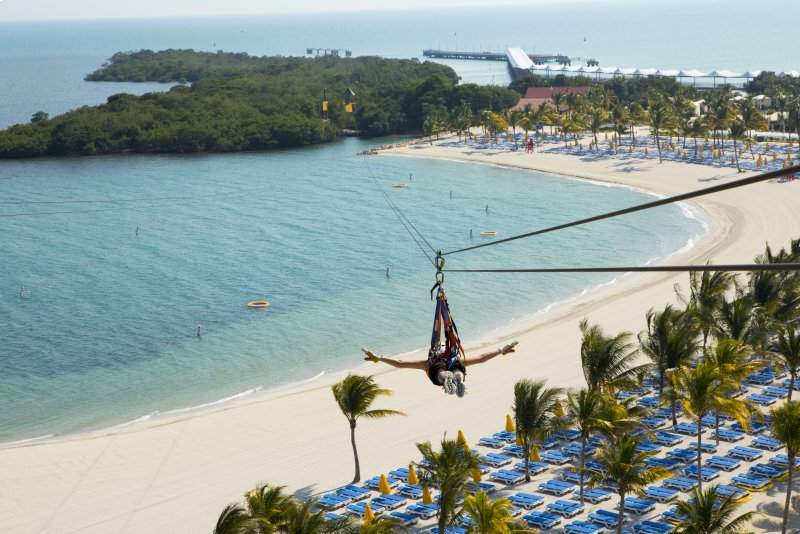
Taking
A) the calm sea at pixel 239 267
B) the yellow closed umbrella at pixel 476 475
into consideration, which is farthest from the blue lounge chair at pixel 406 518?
the calm sea at pixel 239 267

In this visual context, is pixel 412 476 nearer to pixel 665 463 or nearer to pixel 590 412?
pixel 590 412

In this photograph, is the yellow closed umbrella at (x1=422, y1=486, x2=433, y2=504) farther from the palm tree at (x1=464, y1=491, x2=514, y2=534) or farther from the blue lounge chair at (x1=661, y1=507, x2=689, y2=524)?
the palm tree at (x1=464, y1=491, x2=514, y2=534)

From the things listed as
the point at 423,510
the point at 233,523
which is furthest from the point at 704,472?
the point at 233,523

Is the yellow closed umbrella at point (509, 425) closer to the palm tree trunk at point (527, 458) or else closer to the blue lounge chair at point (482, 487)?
the palm tree trunk at point (527, 458)

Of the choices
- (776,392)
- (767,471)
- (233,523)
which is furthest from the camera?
(776,392)

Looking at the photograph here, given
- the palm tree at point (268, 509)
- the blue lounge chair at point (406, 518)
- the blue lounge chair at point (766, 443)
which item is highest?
the palm tree at point (268, 509)

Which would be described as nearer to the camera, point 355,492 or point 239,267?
point 355,492

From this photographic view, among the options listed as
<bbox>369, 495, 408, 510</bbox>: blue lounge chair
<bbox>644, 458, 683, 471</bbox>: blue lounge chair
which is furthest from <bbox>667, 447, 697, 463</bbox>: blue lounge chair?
<bbox>369, 495, 408, 510</bbox>: blue lounge chair
